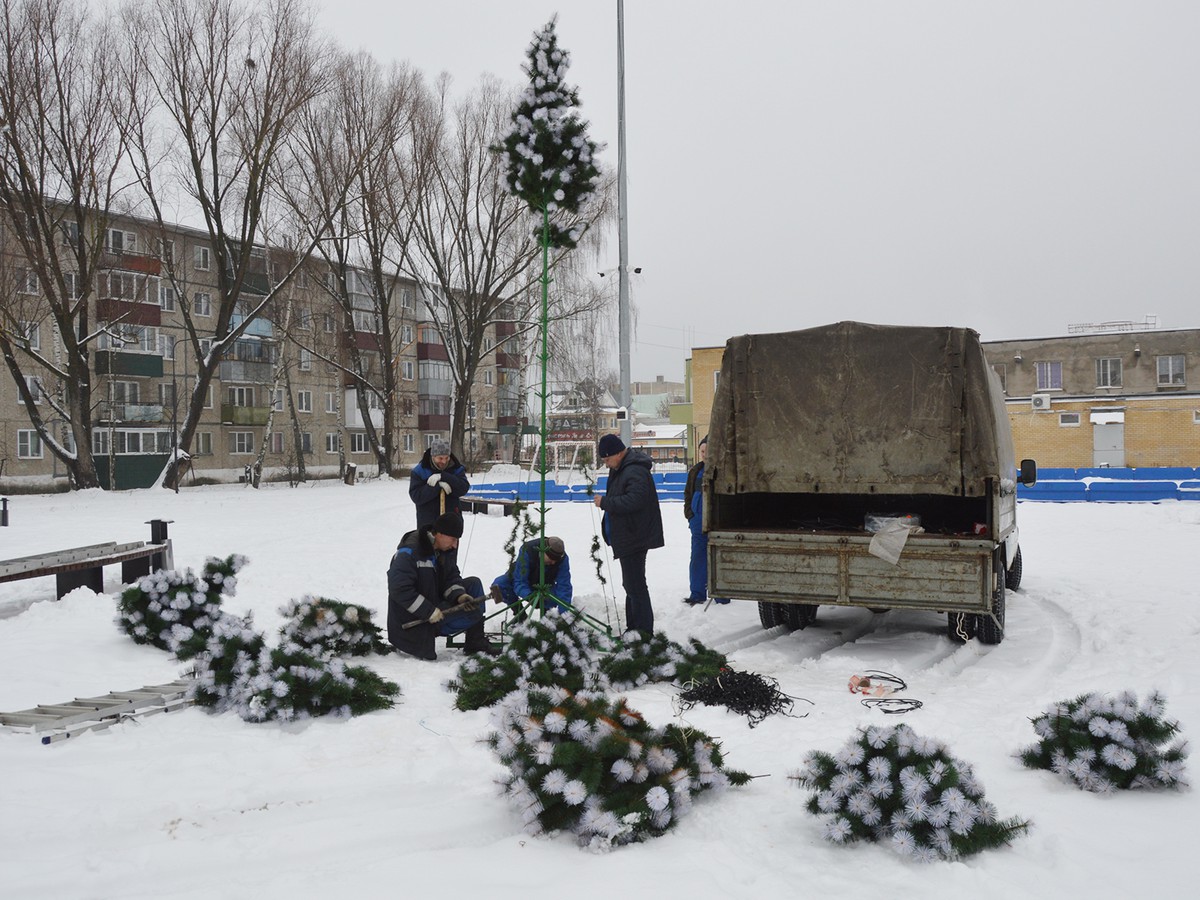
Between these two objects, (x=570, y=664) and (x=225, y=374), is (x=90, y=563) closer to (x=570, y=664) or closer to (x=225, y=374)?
(x=570, y=664)

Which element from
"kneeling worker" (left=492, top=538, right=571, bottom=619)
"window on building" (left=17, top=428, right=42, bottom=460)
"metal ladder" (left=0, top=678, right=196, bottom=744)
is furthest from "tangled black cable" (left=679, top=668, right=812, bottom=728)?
"window on building" (left=17, top=428, right=42, bottom=460)

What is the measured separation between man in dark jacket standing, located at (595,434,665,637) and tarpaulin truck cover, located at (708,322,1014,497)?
759 millimetres

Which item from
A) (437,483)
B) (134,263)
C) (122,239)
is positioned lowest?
(437,483)

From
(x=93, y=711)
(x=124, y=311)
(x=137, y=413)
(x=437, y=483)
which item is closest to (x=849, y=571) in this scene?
(x=437, y=483)

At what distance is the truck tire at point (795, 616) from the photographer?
9055 millimetres

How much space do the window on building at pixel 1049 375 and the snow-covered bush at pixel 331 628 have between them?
48781 millimetres

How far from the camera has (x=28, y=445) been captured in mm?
41281

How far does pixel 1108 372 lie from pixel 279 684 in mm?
51942

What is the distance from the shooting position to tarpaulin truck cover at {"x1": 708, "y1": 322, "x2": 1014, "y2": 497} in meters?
7.86

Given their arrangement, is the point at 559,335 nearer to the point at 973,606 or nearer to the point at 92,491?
the point at 92,491

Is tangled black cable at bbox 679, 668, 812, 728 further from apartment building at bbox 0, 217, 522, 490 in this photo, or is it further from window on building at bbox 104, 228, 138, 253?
window on building at bbox 104, 228, 138, 253

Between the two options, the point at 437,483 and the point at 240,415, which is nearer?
the point at 437,483

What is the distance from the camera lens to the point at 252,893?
132 inches

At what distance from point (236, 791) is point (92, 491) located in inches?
992
